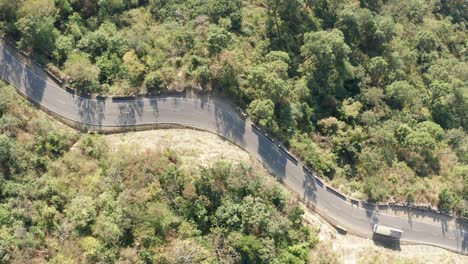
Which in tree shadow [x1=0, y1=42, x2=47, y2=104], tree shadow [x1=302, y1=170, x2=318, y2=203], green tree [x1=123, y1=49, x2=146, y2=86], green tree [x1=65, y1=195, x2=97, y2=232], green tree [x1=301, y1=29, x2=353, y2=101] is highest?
green tree [x1=301, y1=29, x2=353, y2=101]

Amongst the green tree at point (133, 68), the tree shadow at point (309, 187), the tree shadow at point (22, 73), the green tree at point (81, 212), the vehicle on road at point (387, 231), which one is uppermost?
the green tree at point (133, 68)

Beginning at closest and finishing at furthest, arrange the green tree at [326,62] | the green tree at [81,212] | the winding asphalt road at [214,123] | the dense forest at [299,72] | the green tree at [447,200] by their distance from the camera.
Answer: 1. the green tree at [81,212]
2. the winding asphalt road at [214,123]
3. the dense forest at [299,72]
4. the green tree at [447,200]
5. the green tree at [326,62]

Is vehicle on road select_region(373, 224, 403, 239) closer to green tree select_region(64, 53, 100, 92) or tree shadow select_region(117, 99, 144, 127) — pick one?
tree shadow select_region(117, 99, 144, 127)

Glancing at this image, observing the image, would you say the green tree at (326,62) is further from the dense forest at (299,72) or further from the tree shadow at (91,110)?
the tree shadow at (91,110)

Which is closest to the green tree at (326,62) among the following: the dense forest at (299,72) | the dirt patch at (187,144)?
the dense forest at (299,72)

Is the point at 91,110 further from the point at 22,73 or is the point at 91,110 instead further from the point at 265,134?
the point at 265,134

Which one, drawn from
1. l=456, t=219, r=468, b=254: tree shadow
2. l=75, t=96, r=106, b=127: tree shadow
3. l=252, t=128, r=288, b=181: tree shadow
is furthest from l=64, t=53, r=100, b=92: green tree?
l=456, t=219, r=468, b=254: tree shadow

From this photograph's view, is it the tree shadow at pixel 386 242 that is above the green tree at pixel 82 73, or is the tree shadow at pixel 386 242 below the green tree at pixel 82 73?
below
